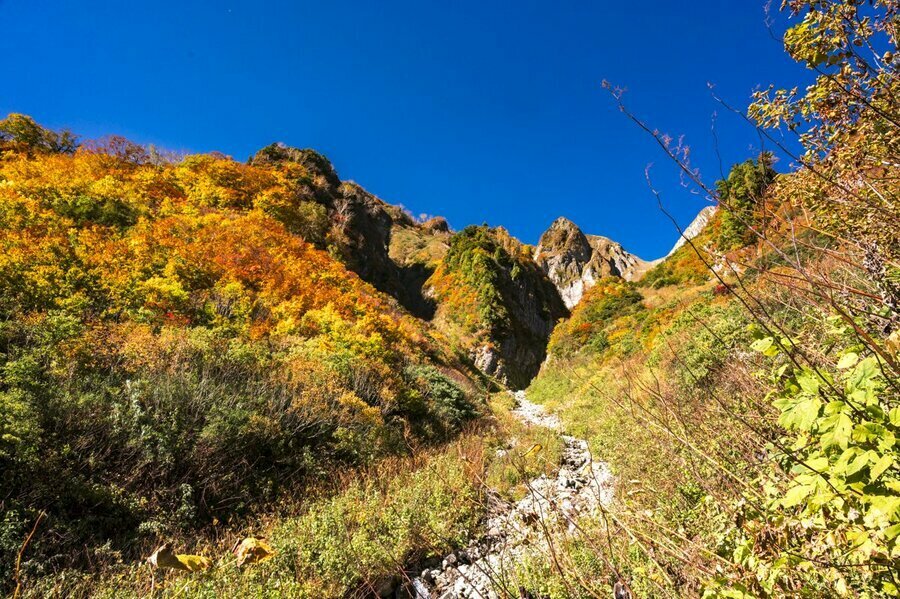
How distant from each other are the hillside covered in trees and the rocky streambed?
7 centimetres

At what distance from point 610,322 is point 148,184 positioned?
87.4 ft

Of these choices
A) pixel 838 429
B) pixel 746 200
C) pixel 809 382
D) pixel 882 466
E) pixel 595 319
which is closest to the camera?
pixel 882 466

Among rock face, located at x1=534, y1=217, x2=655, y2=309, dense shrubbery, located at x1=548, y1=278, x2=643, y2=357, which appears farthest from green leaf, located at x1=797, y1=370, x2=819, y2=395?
rock face, located at x1=534, y1=217, x2=655, y2=309

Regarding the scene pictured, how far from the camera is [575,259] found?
57.3 m

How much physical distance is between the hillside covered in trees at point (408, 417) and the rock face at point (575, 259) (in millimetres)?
40648

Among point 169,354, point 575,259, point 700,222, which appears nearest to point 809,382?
point 169,354

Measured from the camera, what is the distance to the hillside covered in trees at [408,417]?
157 cm

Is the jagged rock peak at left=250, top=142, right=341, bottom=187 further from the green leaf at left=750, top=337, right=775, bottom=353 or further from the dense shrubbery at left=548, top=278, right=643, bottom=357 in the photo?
the green leaf at left=750, top=337, right=775, bottom=353

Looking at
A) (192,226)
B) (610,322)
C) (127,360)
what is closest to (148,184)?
(192,226)

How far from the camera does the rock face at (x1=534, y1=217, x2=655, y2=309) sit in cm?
5447

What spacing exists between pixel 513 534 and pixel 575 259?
56.4 metres

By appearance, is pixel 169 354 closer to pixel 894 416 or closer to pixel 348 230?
pixel 894 416

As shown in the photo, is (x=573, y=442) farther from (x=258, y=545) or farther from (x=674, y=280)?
(x=674, y=280)

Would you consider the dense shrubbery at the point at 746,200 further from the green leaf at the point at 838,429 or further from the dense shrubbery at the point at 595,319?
the dense shrubbery at the point at 595,319
